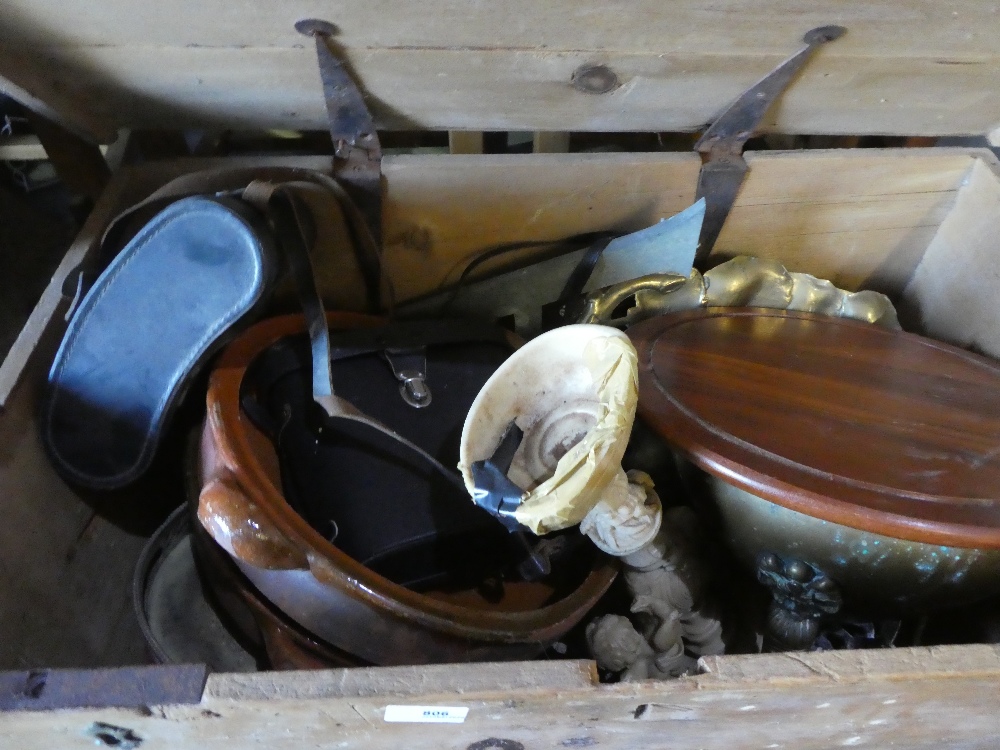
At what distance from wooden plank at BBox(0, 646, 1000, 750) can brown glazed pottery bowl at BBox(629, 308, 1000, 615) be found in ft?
0.40

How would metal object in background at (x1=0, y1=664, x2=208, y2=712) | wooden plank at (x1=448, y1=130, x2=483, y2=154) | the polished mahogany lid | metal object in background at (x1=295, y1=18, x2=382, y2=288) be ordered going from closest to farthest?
metal object in background at (x1=0, y1=664, x2=208, y2=712)
the polished mahogany lid
metal object in background at (x1=295, y1=18, x2=382, y2=288)
wooden plank at (x1=448, y1=130, x2=483, y2=154)

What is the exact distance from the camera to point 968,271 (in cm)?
116

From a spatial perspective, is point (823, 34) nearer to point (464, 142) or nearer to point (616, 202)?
point (616, 202)

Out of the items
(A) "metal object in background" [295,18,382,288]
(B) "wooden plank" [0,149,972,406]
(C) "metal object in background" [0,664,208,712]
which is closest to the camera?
(C) "metal object in background" [0,664,208,712]

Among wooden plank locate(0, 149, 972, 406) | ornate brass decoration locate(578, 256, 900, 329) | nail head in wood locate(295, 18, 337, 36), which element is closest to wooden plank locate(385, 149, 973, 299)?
wooden plank locate(0, 149, 972, 406)

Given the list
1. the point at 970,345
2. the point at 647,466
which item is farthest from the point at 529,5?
the point at 970,345

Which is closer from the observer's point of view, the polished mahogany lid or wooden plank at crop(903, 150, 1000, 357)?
the polished mahogany lid

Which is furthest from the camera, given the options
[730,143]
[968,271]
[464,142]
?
[464,142]

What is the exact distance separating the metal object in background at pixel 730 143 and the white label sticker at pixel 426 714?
0.80 metres

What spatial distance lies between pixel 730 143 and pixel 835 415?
0.43m

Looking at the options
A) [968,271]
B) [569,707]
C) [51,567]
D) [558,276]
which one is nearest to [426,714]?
[569,707]

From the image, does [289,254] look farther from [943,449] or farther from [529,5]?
[943,449]

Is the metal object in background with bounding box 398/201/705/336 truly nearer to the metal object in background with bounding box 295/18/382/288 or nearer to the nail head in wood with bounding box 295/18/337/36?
the metal object in background with bounding box 295/18/382/288

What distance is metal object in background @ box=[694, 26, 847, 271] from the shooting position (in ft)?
2.97
